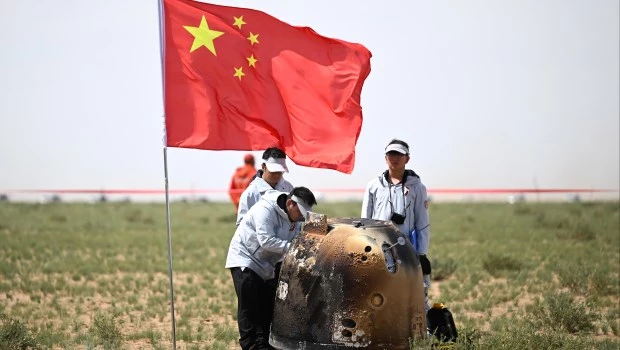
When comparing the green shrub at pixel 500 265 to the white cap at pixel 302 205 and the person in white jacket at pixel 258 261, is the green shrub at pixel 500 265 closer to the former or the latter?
the person in white jacket at pixel 258 261

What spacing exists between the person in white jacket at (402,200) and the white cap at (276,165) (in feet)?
3.29

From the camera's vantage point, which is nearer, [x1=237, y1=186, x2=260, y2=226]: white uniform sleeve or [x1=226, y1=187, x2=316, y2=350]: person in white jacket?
[x1=226, y1=187, x2=316, y2=350]: person in white jacket

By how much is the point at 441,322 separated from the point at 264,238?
194 centimetres

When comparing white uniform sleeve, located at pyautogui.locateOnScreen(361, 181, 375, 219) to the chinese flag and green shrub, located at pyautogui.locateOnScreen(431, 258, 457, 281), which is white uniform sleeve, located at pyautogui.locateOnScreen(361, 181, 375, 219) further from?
green shrub, located at pyautogui.locateOnScreen(431, 258, 457, 281)

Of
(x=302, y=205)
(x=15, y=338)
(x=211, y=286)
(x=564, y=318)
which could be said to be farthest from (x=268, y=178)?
(x=211, y=286)

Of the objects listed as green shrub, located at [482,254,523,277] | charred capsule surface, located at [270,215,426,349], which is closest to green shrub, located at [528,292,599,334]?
charred capsule surface, located at [270,215,426,349]

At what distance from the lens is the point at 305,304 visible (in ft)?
26.4

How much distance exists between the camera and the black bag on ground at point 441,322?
945cm

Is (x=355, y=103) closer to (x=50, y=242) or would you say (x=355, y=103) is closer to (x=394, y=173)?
(x=394, y=173)

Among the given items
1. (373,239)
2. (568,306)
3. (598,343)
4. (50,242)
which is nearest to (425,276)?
(373,239)

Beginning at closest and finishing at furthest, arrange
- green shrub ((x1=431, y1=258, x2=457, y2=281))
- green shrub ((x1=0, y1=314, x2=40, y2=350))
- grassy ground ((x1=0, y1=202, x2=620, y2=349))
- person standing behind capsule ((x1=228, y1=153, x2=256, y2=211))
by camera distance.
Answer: green shrub ((x1=0, y1=314, x2=40, y2=350))
grassy ground ((x1=0, y1=202, x2=620, y2=349))
green shrub ((x1=431, y1=258, x2=457, y2=281))
person standing behind capsule ((x1=228, y1=153, x2=256, y2=211))

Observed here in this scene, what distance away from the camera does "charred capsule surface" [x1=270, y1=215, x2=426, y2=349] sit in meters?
7.89

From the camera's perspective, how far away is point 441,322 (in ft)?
31.1

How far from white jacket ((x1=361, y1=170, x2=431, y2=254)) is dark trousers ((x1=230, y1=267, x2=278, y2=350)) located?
1.46 metres
